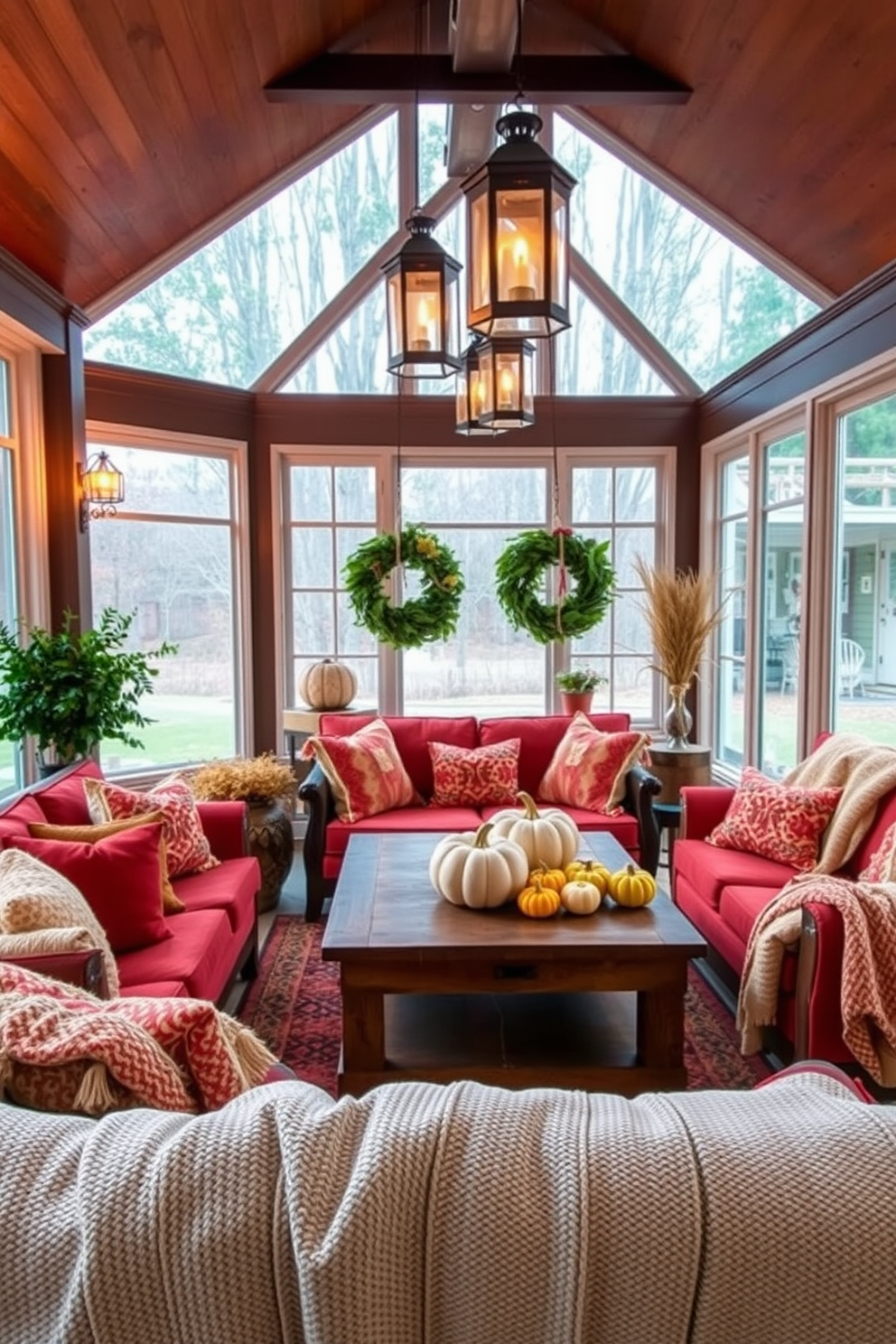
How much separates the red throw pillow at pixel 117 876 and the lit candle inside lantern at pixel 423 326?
1.75 m

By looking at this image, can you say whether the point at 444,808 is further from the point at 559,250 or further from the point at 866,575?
the point at 559,250

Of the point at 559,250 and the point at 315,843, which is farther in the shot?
the point at 315,843

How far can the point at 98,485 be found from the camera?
14.0 ft

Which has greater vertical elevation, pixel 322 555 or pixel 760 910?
pixel 322 555

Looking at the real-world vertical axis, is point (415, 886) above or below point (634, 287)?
below

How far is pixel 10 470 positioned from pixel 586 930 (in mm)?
3447

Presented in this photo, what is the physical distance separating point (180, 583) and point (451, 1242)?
486 centimetres

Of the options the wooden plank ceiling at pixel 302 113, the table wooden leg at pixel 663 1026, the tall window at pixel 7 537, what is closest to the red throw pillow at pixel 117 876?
the table wooden leg at pixel 663 1026

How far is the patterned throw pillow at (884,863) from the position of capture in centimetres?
258

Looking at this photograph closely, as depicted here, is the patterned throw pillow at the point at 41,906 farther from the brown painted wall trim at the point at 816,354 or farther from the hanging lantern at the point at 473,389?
the brown painted wall trim at the point at 816,354

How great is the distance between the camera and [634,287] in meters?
5.30

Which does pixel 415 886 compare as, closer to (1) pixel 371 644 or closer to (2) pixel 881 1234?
(2) pixel 881 1234

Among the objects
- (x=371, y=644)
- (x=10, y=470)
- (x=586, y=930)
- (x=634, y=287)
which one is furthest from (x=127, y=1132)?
(x=634, y=287)

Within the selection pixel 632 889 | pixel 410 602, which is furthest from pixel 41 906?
pixel 410 602
